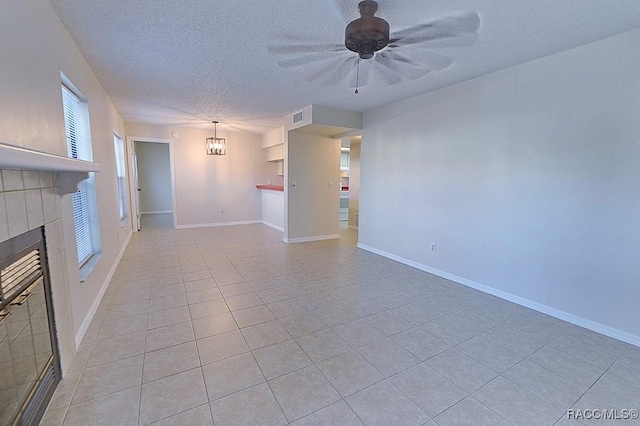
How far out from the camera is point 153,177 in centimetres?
883

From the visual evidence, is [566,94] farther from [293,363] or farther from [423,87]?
[293,363]

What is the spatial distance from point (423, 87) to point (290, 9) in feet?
7.17

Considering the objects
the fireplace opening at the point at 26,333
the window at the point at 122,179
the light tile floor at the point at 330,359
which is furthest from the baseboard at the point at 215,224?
the fireplace opening at the point at 26,333

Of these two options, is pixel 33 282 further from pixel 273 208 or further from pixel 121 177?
pixel 273 208

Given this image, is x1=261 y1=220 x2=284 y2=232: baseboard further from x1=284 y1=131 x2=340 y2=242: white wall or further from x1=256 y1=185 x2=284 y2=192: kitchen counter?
x1=284 y1=131 x2=340 y2=242: white wall

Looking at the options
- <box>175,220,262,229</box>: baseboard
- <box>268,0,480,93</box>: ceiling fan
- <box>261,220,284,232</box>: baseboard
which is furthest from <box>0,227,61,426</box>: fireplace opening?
<box>175,220,262,229</box>: baseboard

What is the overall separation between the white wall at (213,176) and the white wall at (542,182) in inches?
179

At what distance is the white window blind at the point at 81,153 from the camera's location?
249cm

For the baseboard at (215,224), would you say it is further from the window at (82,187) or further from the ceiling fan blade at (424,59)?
the ceiling fan blade at (424,59)

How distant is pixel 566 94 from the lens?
2477 millimetres

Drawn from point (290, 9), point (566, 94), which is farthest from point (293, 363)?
point (566, 94)

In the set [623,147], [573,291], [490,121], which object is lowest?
[573,291]

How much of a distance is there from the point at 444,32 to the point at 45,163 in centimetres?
211

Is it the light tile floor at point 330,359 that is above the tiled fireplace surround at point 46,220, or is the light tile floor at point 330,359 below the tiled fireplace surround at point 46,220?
Result: below
